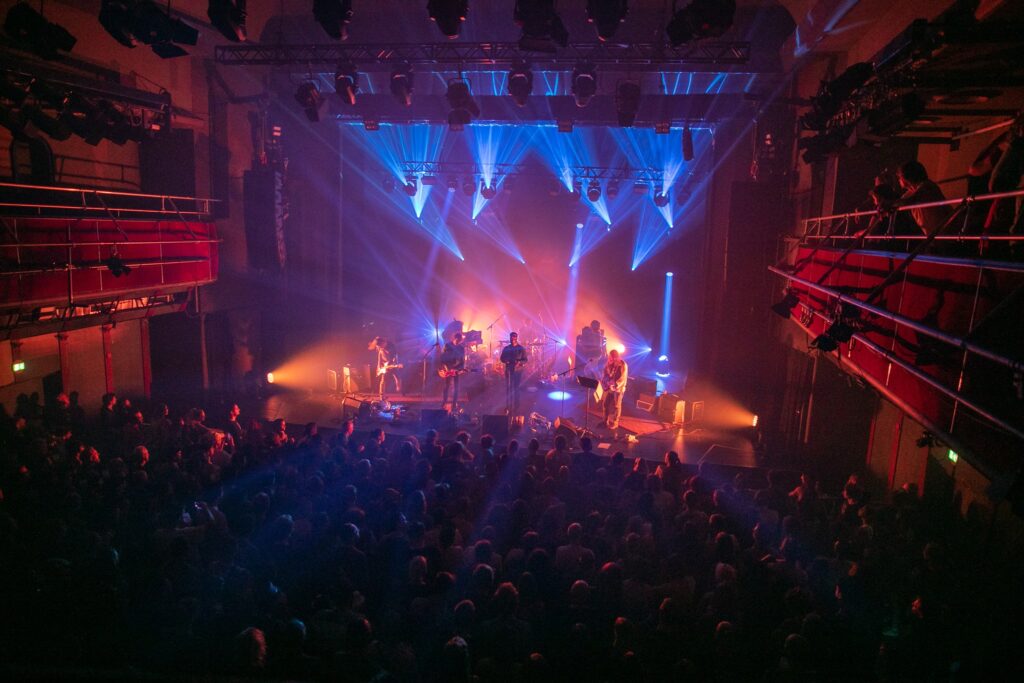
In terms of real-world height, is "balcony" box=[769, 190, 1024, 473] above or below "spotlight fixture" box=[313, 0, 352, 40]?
below

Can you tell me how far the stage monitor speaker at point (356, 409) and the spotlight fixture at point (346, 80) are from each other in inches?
233

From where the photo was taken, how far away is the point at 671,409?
1209cm

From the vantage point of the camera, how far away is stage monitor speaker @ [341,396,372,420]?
11.7 meters

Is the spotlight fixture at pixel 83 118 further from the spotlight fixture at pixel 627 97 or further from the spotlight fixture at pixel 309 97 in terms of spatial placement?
the spotlight fixture at pixel 627 97

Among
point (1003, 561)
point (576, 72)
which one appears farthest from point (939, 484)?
point (576, 72)

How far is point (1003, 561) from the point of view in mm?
5750

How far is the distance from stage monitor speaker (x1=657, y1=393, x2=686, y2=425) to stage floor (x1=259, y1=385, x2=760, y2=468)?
0.23 meters

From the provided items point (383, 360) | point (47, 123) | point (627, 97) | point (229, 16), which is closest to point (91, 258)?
point (47, 123)

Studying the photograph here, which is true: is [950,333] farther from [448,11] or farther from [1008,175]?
[448,11]

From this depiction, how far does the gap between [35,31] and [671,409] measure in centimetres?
1211

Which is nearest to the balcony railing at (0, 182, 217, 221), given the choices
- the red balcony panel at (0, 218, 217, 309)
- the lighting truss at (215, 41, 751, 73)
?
the red balcony panel at (0, 218, 217, 309)

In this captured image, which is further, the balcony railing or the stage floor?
the stage floor

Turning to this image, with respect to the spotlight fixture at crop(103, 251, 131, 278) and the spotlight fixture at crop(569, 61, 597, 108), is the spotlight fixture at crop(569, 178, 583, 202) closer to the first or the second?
the spotlight fixture at crop(569, 61, 597, 108)

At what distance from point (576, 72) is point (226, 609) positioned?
8881 mm
